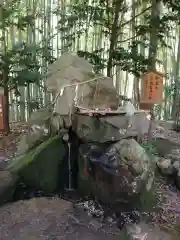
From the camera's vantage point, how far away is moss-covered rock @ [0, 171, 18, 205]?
2930 millimetres

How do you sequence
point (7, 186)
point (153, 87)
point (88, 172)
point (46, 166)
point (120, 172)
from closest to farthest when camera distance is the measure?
point (120, 172) < point (88, 172) < point (7, 186) < point (46, 166) < point (153, 87)

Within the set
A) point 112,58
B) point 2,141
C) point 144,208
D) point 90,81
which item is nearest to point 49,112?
point 90,81

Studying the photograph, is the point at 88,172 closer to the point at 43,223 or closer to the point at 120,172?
the point at 120,172

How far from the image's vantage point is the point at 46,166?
3068mm

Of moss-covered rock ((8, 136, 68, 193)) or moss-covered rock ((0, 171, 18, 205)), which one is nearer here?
moss-covered rock ((0, 171, 18, 205))

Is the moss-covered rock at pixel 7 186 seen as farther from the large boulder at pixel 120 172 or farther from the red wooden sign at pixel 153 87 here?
the red wooden sign at pixel 153 87

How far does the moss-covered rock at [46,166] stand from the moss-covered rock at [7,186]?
0.29ft

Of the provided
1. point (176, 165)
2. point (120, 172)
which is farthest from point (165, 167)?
point (120, 172)

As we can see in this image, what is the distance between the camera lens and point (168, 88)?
7.22 m

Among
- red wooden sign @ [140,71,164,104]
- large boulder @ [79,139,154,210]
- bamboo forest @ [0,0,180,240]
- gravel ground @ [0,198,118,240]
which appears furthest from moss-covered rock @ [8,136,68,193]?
red wooden sign @ [140,71,164,104]

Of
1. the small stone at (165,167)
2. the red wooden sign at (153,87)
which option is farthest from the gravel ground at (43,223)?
the red wooden sign at (153,87)

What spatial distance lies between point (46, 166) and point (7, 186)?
1.33ft

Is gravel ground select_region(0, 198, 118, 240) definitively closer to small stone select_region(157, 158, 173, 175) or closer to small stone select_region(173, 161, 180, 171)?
small stone select_region(157, 158, 173, 175)

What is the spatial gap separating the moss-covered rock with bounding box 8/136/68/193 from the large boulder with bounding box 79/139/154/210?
0.36 meters
